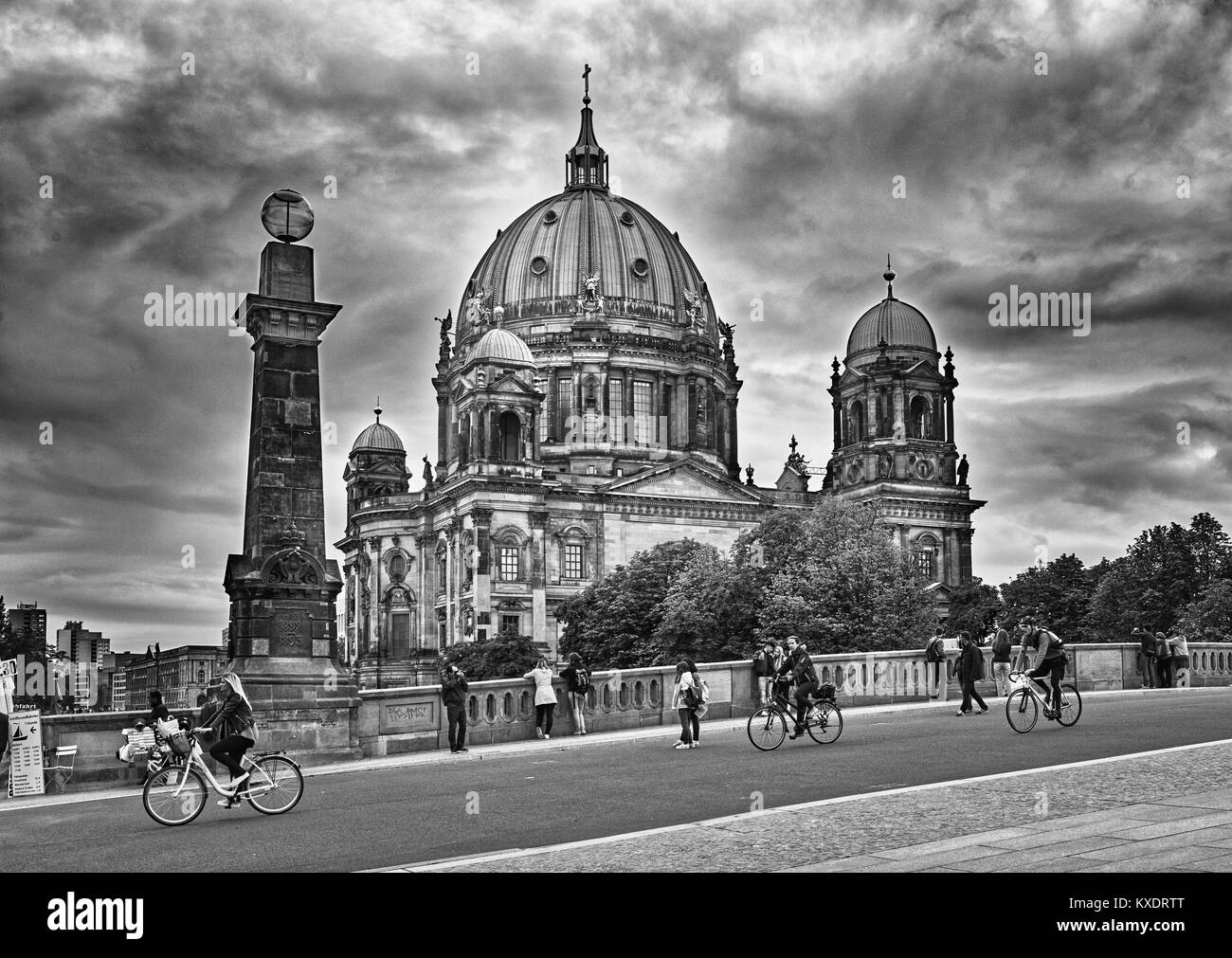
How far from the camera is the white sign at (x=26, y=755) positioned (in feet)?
77.7

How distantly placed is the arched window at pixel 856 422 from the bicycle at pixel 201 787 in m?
94.8

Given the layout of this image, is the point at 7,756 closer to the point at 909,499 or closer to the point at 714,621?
the point at 714,621

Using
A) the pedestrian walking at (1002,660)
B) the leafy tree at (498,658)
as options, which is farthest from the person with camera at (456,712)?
the leafy tree at (498,658)

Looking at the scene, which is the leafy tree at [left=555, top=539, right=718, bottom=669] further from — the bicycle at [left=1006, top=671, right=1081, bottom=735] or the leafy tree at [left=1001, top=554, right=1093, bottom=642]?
the bicycle at [left=1006, top=671, right=1081, bottom=735]

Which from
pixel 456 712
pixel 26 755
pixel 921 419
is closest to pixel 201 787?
pixel 26 755

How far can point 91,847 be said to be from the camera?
1602cm

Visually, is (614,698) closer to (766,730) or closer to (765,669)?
(765,669)

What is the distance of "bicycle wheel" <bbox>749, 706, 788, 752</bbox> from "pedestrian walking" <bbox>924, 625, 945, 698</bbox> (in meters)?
11.7

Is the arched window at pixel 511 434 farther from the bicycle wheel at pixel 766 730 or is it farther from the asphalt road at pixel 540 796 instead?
the bicycle wheel at pixel 766 730

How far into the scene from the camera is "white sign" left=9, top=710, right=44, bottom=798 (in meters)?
23.7

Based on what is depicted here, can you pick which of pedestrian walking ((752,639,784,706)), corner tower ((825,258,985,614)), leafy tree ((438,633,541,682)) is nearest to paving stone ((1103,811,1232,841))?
pedestrian walking ((752,639,784,706))

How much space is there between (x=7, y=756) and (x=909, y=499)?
89.5 metres

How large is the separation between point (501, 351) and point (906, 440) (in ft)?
100.0

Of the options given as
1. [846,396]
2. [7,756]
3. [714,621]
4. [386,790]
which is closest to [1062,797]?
[386,790]
